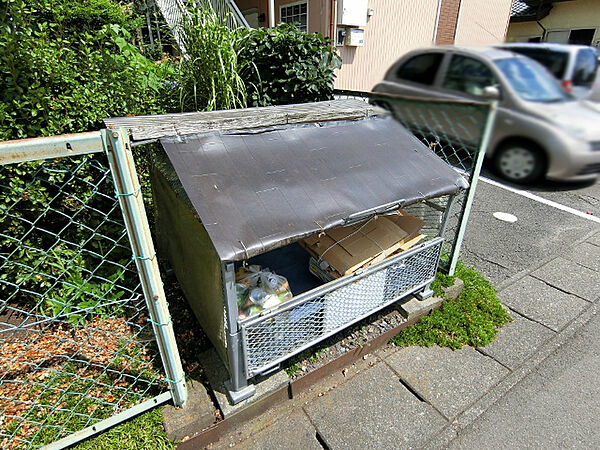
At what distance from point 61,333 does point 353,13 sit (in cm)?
285

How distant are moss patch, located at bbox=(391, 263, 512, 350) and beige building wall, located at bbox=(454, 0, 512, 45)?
2.58m

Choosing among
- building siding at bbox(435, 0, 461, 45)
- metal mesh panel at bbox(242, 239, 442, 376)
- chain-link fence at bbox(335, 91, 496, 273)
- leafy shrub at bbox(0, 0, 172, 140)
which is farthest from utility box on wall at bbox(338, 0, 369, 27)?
leafy shrub at bbox(0, 0, 172, 140)

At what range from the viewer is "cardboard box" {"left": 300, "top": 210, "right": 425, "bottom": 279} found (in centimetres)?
222

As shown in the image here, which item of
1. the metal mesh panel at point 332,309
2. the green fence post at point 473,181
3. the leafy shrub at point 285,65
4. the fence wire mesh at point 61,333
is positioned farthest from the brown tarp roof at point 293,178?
the leafy shrub at point 285,65

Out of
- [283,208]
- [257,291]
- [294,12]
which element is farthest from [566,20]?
[294,12]

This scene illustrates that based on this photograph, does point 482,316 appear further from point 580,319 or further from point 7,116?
point 7,116

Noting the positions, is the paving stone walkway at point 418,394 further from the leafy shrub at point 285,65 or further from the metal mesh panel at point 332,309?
the leafy shrub at point 285,65

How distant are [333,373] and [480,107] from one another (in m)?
2.41

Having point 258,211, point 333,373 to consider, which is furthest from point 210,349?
point 258,211

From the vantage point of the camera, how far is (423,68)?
1.26 feet

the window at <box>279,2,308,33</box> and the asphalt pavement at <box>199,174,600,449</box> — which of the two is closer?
the asphalt pavement at <box>199,174,600,449</box>

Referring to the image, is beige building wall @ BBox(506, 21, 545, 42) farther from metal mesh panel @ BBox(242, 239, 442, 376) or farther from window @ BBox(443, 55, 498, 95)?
metal mesh panel @ BBox(242, 239, 442, 376)

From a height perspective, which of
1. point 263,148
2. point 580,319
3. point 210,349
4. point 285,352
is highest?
point 263,148

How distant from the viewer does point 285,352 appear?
205 cm
